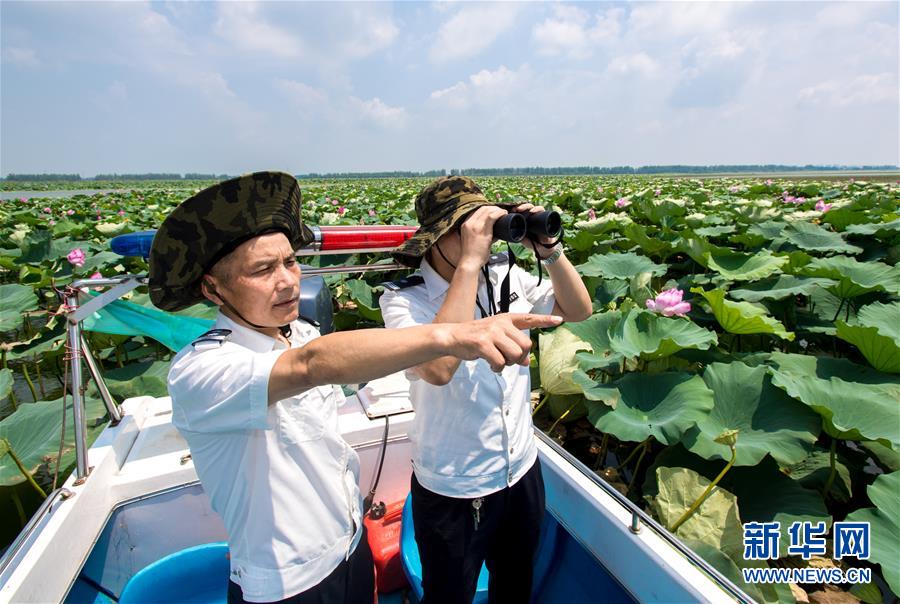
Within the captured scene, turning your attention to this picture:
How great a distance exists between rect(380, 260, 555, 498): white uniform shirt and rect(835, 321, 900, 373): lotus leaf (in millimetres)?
1844

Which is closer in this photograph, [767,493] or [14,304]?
[767,493]

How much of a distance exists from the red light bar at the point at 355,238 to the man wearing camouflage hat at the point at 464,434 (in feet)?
0.37

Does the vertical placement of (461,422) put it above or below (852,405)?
above

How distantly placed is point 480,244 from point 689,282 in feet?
11.2

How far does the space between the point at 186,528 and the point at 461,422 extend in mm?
1089

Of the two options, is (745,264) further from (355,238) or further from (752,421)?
(355,238)

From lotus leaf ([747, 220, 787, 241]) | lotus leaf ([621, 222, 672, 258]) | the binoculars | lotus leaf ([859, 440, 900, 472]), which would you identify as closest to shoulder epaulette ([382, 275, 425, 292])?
the binoculars

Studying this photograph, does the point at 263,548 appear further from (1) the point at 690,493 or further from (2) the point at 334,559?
(1) the point at 690,493

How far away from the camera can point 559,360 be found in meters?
2.48

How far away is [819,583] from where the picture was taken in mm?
1762

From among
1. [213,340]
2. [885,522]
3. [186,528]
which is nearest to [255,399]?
[213,340]

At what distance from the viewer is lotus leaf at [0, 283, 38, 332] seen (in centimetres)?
289

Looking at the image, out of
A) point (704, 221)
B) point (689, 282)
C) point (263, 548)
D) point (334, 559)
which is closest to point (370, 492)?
point (334, 559)

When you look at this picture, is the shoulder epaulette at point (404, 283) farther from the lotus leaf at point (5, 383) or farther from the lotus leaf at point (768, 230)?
the lotus leaf at point (768, 230)
